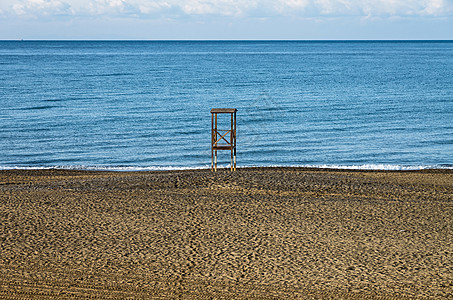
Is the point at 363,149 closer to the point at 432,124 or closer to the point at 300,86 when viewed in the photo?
the point at 432,124

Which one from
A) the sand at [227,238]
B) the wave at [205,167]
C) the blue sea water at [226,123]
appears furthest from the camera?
the blue sea water at [226,123]

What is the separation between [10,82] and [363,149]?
3212cm

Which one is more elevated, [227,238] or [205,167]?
[227,238]

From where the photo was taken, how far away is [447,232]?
9383 millimetres

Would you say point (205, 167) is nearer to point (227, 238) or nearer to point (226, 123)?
point (227, 238)

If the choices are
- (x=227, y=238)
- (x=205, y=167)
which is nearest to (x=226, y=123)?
(x=205, y=167)

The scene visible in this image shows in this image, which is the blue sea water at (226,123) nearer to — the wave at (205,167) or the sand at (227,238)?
the wave at (205,167)

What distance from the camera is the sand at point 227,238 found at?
276 inches

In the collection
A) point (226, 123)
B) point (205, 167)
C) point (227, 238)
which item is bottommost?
point (226, 123)

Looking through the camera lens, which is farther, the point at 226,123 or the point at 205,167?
the point at 226,123

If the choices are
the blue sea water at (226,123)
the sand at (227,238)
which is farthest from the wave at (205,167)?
the sand at (227,238)

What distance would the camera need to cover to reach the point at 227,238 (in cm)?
889

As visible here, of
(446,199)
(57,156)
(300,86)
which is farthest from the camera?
(300,86)

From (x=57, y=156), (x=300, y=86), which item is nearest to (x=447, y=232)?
(x=57, y=156)
